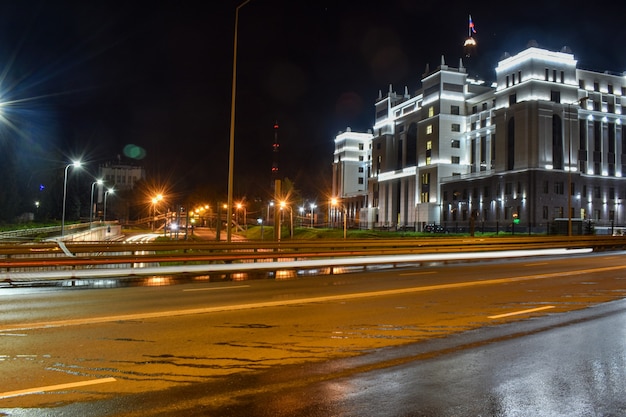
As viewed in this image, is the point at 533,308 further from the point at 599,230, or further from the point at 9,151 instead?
the point at 9,151

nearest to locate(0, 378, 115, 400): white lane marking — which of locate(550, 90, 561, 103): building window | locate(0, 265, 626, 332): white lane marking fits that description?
locate(0, 265, 626, 332): white lane marking

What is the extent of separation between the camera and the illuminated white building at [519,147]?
6900 cm

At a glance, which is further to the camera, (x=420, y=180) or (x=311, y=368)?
(x=420, y=180)

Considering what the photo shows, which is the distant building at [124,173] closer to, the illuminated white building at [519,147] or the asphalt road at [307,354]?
the illuminated white building at [519,147]

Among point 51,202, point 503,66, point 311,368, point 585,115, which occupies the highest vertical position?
point 503,66

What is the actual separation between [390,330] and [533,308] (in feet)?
15.0

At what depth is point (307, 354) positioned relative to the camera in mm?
7195

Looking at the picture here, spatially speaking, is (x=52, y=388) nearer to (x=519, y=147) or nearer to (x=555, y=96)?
(x=519, y=147)

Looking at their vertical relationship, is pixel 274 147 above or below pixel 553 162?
above

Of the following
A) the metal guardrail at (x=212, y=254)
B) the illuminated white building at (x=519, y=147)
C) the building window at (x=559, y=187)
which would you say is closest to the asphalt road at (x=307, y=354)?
the metal guardrail at (x=212, y=254)

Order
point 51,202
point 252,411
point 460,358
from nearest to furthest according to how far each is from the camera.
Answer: point 252,411
point 460,358
point 51,202

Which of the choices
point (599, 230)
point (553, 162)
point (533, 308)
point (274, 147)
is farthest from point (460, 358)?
point (274, 147)

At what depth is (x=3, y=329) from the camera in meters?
8.63

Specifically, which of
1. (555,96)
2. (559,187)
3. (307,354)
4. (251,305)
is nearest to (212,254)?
(251,305)
